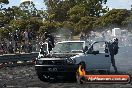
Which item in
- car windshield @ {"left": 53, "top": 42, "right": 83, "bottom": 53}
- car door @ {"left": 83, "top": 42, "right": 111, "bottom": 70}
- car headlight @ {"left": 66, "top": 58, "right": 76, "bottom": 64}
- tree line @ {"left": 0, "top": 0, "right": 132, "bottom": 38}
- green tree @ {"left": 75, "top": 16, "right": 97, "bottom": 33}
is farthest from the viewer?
green tree @ {"left": 75, "top": 16, "right": 97, "bottom": 33}

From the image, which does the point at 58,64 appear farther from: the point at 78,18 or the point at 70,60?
the point at 78,18

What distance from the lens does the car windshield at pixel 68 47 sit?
15.6m

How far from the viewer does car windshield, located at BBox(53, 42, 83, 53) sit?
15.6 metres

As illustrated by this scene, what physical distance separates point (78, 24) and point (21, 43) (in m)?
54.9

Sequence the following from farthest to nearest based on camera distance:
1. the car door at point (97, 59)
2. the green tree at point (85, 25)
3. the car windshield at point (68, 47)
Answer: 1. the green tree at point (85, 25)
2. the car windshield at point (68, 47)
3. the car door at point (97, 59)

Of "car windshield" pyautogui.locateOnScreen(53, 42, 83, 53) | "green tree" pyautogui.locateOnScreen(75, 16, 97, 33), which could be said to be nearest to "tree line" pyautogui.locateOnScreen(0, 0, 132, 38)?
→ "green tree" pyautogui.locateOnScreen(75, 16, 97, 33)

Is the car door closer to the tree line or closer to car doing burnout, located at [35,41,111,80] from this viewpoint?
car doing burnout, located at [35,41,111,80]

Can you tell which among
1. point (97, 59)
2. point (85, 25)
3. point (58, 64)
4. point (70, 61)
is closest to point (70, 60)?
point (70, 61)

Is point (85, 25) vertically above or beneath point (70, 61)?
above

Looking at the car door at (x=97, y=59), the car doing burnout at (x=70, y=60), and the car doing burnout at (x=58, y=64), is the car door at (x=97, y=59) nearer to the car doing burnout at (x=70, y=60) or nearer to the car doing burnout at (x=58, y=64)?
the car doing burnout at (x=70, y=60)

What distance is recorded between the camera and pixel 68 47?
51.9 feet

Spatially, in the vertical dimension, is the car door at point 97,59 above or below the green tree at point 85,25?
below

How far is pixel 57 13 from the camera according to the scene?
350 ft

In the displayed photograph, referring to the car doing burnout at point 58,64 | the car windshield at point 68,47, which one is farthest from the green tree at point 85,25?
the car doing burnout at point 58,64
